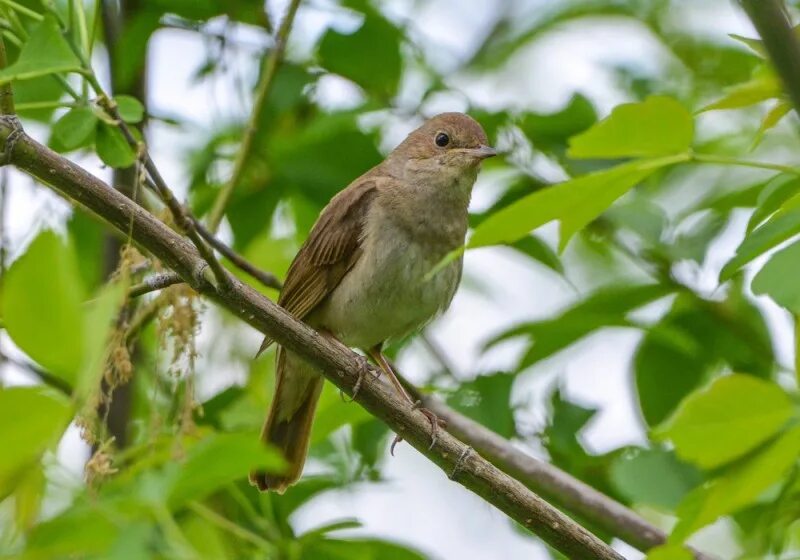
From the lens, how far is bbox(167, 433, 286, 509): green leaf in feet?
5.56

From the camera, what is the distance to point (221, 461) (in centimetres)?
177

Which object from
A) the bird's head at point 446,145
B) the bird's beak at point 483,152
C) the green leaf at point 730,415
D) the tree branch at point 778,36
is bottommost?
the bird's head at point 446,145

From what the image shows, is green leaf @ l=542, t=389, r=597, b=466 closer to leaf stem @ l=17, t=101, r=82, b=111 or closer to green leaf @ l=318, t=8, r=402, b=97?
green leaf @ l=318, t=8, r=402, b=97

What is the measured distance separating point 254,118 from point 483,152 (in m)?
0.99

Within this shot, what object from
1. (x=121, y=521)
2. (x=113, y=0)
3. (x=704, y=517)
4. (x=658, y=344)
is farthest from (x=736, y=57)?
(x=121, y=521)

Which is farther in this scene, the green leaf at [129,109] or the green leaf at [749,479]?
the green leaf at [129,109]

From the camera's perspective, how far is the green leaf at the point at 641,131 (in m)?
1.98

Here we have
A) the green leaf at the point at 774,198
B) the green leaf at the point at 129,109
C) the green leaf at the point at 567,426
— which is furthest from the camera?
the green leaf at the point at 567,426

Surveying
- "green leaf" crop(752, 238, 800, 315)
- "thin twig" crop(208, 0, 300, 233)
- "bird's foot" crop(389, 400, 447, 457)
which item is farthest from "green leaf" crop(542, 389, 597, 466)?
"green leaf" crop(752, 238, 800, 315)

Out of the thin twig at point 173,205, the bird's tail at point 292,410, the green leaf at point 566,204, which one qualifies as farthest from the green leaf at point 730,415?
the bird's tail at point 292,410

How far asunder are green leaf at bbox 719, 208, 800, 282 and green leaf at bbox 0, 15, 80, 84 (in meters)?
1.66

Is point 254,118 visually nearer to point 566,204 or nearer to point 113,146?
point 113,146

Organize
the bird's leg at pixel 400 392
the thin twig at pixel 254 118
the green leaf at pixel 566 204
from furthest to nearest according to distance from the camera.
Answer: the thin twig at pixel 254 118 → the bird's leg at pixel 400 392 → the green leaf at pixel 566 204

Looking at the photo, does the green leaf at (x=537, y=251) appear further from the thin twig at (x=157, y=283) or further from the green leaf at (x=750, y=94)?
the green leaf at (x=750, y=94)
